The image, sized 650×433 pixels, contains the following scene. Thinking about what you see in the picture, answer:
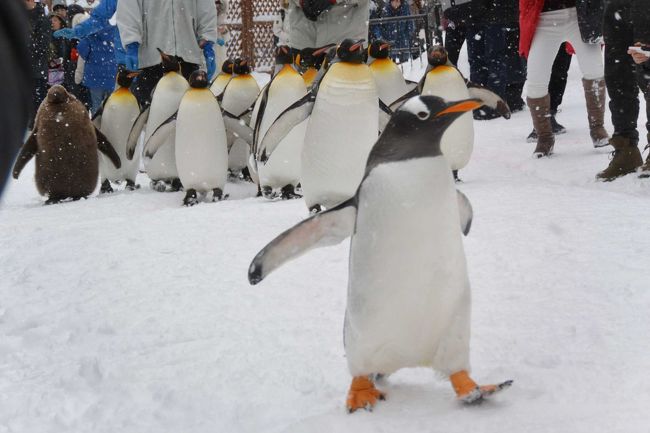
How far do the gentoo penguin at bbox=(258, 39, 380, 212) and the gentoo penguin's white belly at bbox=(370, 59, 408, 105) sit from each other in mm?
1367

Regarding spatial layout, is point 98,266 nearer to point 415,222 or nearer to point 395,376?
point 395,376

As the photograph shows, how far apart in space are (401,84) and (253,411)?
11.8 feet

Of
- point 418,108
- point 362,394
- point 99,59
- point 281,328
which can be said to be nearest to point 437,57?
point 281,328

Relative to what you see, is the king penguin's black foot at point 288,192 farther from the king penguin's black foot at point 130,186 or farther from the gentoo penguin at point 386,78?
the king penguin's black foot at point 130,186

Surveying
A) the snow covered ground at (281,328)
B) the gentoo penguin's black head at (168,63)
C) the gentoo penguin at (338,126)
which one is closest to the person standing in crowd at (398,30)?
the gentoo penguin's black head at (168,63)

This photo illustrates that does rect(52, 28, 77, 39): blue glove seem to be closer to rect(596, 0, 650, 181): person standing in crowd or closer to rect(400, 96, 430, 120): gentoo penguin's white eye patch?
rect(596, 0, 650, 181): person standing in crowd

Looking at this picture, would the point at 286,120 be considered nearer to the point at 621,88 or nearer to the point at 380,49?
the point at 380,49

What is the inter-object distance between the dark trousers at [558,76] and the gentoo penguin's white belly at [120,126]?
3675 mm

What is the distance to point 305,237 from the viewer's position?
191 cm

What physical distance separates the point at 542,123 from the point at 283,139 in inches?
77.2

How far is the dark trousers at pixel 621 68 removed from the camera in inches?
185

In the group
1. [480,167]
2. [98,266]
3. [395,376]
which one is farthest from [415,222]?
[480,167]

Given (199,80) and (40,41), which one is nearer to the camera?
(199,80)

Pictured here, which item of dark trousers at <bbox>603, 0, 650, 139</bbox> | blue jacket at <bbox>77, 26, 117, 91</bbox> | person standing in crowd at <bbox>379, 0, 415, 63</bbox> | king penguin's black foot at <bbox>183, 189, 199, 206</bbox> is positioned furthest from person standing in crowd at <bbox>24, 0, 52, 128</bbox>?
dark trousers at <bbox>603, 0, 650, 139</bbox>
